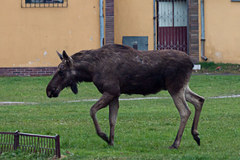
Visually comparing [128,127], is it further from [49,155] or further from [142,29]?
[142,29]

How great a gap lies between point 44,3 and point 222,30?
26.3 feet

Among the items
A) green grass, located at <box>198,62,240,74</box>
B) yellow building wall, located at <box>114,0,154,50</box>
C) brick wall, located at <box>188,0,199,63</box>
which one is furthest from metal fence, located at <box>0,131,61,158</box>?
brick wall, located at <box>188,0,199,63</box>

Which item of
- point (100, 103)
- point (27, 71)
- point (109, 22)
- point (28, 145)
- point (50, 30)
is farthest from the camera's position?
point (109, 22)

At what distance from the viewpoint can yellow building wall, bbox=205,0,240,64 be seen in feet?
90.0

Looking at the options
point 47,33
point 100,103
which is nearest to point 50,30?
point 47,33

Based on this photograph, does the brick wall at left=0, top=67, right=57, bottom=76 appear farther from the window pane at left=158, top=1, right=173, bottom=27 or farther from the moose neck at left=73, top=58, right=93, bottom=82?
the moose neck at left=73, top=58, right=93, bottom=82

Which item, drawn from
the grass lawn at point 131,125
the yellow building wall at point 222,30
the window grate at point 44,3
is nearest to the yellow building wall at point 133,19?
the yellow building wall at point 222,30

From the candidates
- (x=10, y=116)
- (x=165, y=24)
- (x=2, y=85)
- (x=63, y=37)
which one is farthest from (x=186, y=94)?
(x=165, y=24)

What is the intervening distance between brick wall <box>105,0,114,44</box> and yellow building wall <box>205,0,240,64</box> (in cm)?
439

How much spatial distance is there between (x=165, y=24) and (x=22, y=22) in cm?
665

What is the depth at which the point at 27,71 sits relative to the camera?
26.1 meters

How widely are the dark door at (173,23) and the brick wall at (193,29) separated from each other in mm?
785

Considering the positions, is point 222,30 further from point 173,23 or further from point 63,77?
point 63,77

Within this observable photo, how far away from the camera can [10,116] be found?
48.6 feet
